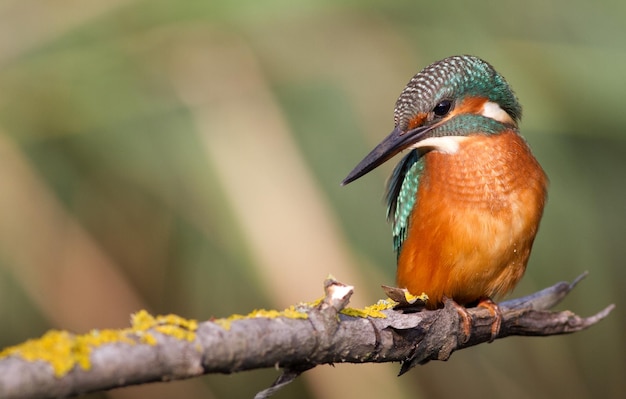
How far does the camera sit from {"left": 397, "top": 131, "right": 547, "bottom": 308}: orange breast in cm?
265

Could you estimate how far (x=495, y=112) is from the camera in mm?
2855

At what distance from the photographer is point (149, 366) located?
133cm

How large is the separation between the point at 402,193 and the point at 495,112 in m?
0.43

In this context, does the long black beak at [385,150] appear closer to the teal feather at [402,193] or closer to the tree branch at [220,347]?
the teal feather at [402,193]

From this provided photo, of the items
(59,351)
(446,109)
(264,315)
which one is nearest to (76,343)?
(59,351)

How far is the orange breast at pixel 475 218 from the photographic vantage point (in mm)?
2650

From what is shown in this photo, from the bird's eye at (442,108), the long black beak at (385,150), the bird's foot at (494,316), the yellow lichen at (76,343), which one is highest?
the bird's eye at (442,108)

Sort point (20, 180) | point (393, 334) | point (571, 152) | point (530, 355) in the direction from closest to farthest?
point (393, 334)
point (20, 180)
point (571, 152)
point (530, 355)

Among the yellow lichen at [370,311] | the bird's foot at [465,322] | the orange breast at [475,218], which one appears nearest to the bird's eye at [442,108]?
the orange breast at [475,218]

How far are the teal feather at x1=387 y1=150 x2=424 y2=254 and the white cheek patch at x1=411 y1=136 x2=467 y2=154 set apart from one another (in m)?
0.13

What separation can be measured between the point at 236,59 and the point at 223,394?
1.31 metres

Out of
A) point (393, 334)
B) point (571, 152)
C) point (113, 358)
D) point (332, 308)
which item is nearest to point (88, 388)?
point (113, 358)

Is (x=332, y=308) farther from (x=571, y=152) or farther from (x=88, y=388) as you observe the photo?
(x=571, y=152)

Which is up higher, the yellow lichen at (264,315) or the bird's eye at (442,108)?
the bird's eye at (442,108)
